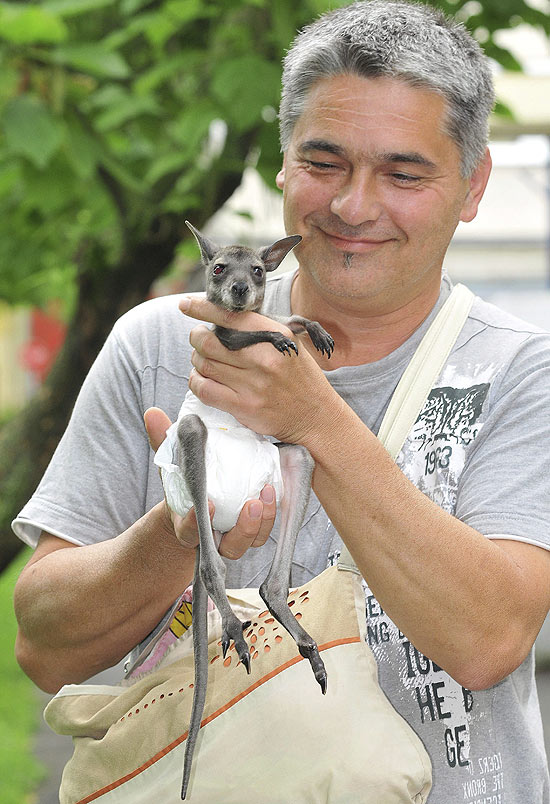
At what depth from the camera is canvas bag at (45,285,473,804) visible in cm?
221

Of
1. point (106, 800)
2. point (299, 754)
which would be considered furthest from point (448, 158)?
point (106, 800)

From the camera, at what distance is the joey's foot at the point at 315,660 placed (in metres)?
2.15

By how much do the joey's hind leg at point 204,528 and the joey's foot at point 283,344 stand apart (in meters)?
0.25

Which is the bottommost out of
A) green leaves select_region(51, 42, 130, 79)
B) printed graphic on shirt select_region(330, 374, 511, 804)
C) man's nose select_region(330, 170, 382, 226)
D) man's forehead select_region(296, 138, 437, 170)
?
printed graphic on shirt select_region(330, 374, 511, 804)

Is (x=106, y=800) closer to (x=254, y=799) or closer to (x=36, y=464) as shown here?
(x=254, y=799)

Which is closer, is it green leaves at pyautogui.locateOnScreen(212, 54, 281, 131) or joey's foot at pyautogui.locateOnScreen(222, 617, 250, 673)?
joey's foot at pyautogui.locateOnScreen(222, 617, 250, 673)

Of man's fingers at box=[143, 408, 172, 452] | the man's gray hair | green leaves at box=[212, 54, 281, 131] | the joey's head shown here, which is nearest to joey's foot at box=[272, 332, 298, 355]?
the joey's head

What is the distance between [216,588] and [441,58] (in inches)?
55.6

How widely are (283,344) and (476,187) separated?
37.7 inches

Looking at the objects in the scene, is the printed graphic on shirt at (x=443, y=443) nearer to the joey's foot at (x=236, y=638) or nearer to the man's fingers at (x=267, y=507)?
the man's fingers at (x=267, y=507)

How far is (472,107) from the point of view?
2762 mm

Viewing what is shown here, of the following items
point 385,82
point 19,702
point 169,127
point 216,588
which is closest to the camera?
point 216,588

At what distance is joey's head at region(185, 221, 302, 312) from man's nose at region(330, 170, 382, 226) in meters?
0.21

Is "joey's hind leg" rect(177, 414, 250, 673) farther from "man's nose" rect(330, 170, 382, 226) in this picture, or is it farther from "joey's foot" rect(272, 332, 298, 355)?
"man's nose" rect(330, 170, 382, 226)
